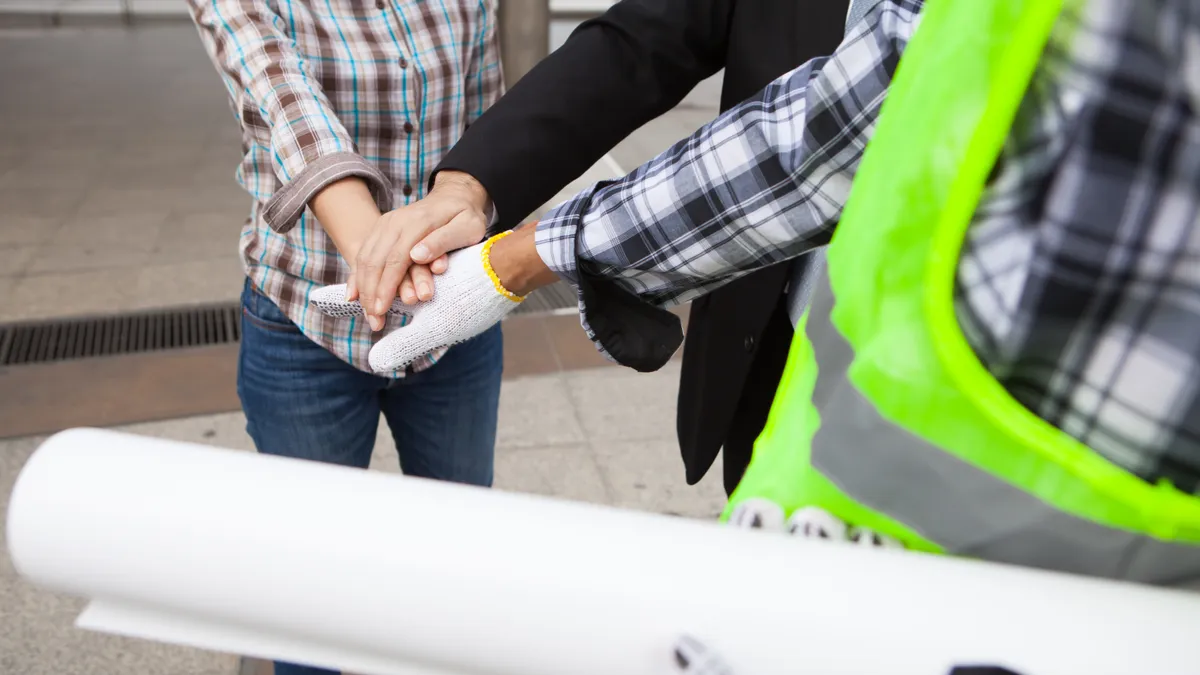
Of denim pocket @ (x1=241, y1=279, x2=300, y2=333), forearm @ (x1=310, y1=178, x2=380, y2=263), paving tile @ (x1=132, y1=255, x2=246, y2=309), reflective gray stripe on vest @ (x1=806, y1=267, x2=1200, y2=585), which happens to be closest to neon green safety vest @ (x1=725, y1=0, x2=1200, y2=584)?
reflective gray stripe on vest @ (x1=806, y1=267, x2=1200, y2=585)

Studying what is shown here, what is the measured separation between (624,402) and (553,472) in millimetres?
473

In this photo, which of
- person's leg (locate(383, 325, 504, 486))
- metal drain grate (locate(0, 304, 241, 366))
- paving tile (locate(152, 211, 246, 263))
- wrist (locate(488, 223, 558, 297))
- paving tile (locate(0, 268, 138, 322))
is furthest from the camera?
paving tile (locate(152, 211, 246, 263))

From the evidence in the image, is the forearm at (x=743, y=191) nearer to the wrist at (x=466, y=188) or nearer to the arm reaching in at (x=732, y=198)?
the arm reaching in at (x=732, y=198)

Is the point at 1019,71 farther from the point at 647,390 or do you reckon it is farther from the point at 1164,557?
the point at 647,390

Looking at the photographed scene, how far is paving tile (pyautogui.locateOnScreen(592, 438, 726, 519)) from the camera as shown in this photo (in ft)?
7.95

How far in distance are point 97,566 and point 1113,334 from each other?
549mm

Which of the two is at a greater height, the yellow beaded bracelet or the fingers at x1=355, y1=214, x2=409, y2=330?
the yellow beaded bracelet

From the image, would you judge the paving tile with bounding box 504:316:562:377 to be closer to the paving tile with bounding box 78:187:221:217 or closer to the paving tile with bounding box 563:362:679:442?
the paving tile with bounding box 563:362:679:442

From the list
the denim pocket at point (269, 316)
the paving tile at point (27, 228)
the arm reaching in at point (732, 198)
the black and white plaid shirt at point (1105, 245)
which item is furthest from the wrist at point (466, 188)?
the paving tile at point (27, 228)

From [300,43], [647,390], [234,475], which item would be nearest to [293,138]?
[300,43]

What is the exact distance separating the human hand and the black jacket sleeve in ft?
0.09

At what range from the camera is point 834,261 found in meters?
0.50

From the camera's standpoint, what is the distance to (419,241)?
41.7 inches

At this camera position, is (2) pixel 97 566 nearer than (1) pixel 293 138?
Yes
